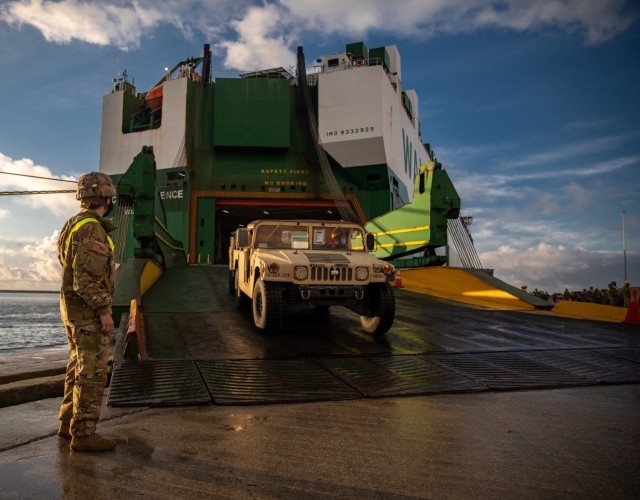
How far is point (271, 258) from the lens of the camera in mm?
7715

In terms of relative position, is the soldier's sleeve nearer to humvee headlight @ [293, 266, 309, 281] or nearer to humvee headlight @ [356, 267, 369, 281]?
humvee headlight @ [293, 266, 309, 281]

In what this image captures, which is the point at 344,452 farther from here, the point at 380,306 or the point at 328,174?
the point at 328,174

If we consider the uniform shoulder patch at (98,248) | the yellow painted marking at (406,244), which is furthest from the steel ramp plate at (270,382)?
the yellow painted marking at (406,244)

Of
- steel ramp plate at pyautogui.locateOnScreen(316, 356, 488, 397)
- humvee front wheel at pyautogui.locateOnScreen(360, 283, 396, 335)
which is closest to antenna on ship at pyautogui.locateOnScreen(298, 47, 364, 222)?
humvee front wheel at pyautogui.locateOnScreen(360, 283, 396, 335)

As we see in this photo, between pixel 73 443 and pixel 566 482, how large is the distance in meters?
3.00

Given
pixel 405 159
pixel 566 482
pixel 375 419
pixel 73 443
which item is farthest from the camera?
pixel 405 159

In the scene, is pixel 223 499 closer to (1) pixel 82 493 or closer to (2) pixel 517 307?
(1) pixel 82 493

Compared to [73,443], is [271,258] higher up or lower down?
higher up

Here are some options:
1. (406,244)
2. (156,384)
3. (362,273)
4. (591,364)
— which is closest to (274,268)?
(362,273)

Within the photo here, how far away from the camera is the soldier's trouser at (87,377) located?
10.7 ft

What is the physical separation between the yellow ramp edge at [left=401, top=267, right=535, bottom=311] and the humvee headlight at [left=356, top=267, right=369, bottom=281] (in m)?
6.05

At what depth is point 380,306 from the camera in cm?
779

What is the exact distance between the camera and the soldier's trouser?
3252 millimetres

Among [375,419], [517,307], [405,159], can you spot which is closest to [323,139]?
[405,159]
